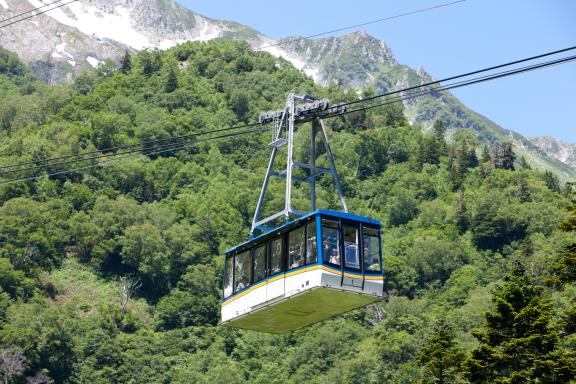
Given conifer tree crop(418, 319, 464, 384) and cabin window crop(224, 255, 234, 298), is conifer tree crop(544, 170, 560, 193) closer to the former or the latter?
conifer tree crop(418, 319, 464, 384)

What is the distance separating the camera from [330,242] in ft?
103

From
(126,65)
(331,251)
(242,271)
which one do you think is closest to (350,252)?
(331,251)

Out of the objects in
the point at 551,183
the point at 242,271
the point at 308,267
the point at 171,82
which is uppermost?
the point at 171,82

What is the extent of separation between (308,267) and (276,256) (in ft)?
6.37

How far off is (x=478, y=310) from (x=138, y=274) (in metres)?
42.7

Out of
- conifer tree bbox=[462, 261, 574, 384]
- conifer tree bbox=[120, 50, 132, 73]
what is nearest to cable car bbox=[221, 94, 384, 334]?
conifer tree bbox=[462, 261, 574, 384]

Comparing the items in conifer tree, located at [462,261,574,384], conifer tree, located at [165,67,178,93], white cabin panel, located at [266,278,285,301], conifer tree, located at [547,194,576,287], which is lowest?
white cabin panel, located at [266,278,285,301]

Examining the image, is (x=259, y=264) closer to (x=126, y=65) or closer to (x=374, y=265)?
(x=374, y=265)

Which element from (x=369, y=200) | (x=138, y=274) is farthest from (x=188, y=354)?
(x=369, y=200)

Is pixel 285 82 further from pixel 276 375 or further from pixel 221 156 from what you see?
pixel 276 375

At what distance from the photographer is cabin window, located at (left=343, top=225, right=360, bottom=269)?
31766mm

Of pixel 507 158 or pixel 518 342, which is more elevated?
pixel 507 158

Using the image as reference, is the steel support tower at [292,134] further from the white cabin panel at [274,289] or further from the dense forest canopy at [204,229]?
the dense forest canopy at [204,229]

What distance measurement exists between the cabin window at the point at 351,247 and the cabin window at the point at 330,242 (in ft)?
0.94
